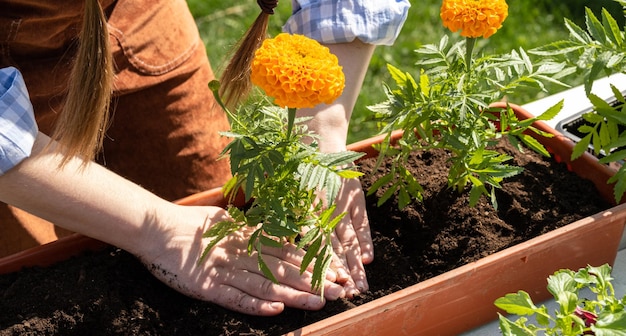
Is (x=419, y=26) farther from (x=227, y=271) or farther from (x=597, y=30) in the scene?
(x=227, y=271)

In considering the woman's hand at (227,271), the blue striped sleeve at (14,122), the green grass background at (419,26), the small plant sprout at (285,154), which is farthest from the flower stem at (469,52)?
the green grass background at (419,26)

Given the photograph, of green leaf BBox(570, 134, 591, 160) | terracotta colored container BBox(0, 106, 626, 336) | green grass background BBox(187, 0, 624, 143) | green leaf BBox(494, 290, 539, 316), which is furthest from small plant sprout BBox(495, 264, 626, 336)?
green grass background BBox(187, 0, 624, 143)

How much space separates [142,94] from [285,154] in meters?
0.70

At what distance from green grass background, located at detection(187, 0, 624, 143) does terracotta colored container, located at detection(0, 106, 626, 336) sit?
5.01 feet

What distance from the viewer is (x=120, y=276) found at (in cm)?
124

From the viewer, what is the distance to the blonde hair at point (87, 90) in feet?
3.46

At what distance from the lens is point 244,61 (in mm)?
1168

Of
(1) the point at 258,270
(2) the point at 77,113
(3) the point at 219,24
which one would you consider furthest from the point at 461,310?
(3) the point at 219,24

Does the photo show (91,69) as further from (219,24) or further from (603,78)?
(219,24)

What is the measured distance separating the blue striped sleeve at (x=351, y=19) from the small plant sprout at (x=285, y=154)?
0.31 meters

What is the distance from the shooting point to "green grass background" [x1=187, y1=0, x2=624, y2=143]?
9.40ft

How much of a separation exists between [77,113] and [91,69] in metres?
0.07

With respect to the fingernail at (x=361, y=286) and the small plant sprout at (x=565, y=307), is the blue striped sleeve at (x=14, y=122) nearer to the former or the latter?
the fingernail at (x=361, y=286)

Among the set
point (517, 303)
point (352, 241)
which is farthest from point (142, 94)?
point (517, 303)
